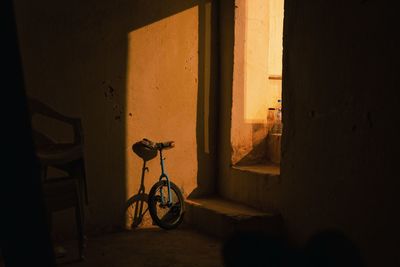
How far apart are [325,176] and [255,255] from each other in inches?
64.2

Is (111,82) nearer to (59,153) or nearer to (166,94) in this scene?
(166,94)

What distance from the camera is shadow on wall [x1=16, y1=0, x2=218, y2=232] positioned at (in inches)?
153

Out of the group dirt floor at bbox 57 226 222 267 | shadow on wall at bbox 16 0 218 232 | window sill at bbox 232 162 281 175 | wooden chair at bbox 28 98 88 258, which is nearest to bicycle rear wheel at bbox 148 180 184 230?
dirt floor at bbox 57 226 222 267

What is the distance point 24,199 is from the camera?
2.61 feet

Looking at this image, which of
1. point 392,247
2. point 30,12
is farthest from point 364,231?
point 30,12

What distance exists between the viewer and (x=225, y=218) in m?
4.01

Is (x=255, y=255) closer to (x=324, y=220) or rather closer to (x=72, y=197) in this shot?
(x=324, y=220)

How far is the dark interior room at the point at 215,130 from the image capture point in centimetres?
268

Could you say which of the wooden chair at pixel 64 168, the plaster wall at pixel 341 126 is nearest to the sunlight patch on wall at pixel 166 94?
the wooden chair at pixel 64 168

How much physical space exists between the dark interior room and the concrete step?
21 millimetres

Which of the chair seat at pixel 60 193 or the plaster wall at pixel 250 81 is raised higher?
the plaster wall at pixel 250 81

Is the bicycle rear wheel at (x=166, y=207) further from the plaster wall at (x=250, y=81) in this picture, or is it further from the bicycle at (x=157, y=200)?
the plaster wall at (x=250, y=81)

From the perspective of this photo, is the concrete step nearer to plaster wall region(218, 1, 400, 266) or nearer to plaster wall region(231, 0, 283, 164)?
plaster wall region(218, 1, 400, 266)

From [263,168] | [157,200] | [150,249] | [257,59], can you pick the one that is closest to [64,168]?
[150,249]
